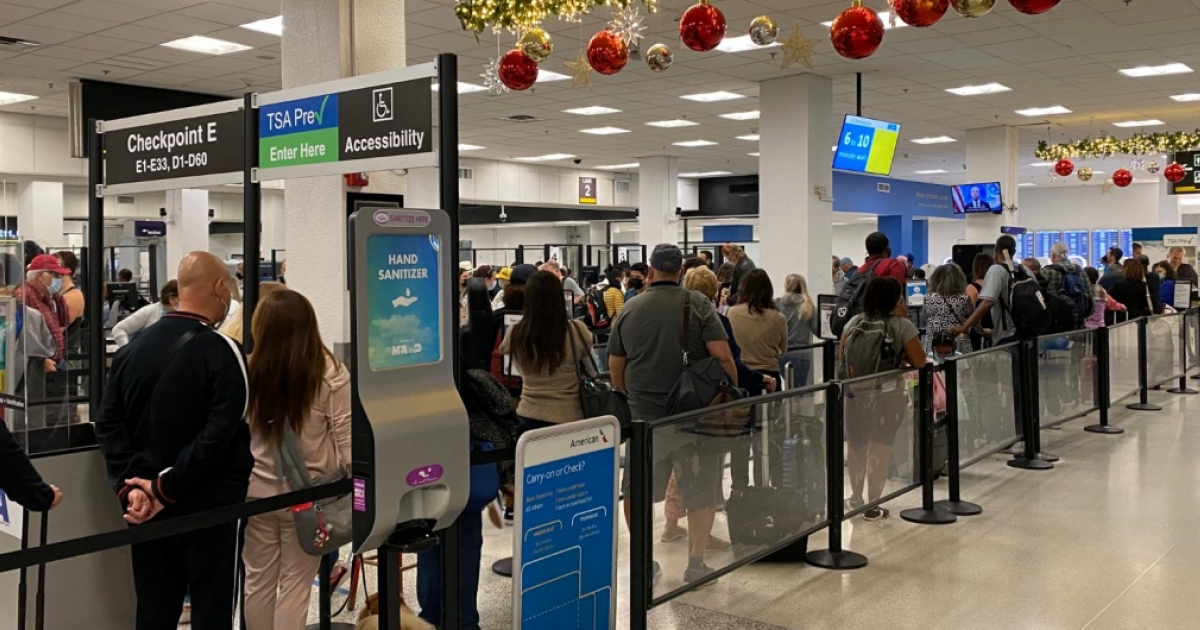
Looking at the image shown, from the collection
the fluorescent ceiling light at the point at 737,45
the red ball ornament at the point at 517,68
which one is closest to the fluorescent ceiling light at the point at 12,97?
the fluorescent ceiling light at the point at 737,45

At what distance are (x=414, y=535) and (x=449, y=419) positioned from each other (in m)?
0.32

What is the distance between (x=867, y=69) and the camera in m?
12.4

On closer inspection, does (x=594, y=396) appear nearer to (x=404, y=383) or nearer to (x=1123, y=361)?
(x=404, y=383)

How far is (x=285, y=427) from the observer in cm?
322

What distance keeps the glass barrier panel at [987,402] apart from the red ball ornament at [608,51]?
2792 millimetres

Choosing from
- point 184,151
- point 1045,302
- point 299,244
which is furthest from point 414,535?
point 1045,302

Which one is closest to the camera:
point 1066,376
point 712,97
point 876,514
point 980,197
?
point 876,514

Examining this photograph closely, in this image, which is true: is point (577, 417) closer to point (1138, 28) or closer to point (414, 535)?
point (414, 535)

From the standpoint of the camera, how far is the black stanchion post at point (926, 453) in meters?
5.75

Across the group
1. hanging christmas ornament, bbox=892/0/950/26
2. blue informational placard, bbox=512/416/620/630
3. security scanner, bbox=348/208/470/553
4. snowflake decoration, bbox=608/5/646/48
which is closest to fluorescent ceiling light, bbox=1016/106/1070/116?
snowflake decoration, bbox=608/5/646/48

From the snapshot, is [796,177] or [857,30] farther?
[796,177]

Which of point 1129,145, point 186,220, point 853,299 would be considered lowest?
point 853,299

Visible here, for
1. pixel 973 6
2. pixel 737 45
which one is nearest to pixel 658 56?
pixel 973 6

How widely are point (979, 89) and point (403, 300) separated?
13.0m
